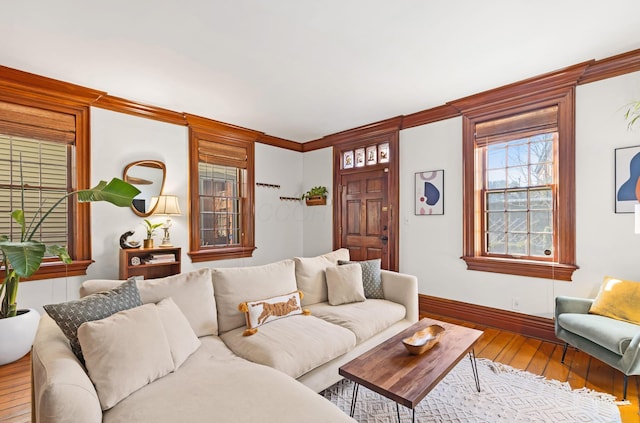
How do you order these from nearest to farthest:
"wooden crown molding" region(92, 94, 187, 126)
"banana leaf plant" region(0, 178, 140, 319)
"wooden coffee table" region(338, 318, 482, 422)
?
"wooden coffee table" region(338, 318, 482, 422) → "banana leaf plant" region(0, 178, 140, 319) → "wooden crown molding" region(92, 94, 187, 126)

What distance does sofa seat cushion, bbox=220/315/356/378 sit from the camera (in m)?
1.83

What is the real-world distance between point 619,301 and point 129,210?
4900mm

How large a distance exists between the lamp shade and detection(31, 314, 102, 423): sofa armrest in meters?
2.34

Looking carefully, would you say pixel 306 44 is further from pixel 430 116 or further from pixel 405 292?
pixel 405 292

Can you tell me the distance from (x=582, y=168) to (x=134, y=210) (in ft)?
15.9

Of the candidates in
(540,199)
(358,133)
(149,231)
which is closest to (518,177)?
(540,199)

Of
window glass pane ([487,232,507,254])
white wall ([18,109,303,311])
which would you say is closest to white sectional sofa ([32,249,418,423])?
window glass pane ([487,232,507,254])

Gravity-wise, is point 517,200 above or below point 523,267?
above

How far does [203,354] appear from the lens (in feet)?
5.92

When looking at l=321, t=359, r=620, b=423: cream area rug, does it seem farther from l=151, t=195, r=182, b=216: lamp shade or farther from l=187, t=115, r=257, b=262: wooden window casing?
l=187, t=115, r=257, b=262: wooden window casing

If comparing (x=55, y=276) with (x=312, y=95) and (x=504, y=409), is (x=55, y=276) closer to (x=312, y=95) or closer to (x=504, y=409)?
(x=312, y=95)

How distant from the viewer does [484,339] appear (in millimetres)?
3109

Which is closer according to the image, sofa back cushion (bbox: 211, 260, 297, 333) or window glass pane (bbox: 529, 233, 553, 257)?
sofa back cushion (bbox: 211, 260, 297, 333)

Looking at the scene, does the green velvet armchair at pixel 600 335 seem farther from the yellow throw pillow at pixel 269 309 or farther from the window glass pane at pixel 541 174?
the yellow throw pillow at pixel 269 309
